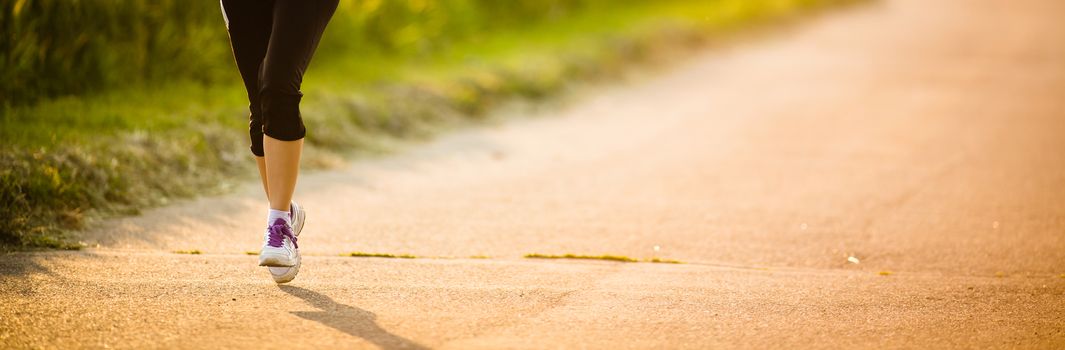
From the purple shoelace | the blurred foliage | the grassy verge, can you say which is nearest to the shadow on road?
the purple shoelace

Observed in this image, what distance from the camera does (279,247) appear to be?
3721 mm

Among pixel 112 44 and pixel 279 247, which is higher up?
pixel 112 44

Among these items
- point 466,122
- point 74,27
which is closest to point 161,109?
point 74,27

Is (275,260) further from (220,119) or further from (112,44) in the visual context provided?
(112,44)

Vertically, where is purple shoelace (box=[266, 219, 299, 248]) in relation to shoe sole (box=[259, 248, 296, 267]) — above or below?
above

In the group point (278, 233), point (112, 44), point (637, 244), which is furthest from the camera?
point (112, 44)

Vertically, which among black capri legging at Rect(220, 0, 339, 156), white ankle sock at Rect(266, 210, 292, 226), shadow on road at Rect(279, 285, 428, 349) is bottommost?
shadow on road at Rect(279, 285, 428, 349)

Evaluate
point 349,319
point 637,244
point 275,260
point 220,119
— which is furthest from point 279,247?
point 220,119

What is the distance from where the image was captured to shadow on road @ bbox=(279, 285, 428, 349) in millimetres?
3145

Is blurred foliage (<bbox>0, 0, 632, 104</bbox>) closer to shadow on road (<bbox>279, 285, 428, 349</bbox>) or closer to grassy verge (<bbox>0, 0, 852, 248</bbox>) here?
grassy verge (<bbox>0, 0, 852, 248</bbox>)

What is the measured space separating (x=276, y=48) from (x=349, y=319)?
948 millimetres

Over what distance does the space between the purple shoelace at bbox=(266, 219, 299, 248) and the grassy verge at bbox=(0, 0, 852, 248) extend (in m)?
1.03

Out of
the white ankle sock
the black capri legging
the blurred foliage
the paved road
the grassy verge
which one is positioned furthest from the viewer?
the blurred foliage

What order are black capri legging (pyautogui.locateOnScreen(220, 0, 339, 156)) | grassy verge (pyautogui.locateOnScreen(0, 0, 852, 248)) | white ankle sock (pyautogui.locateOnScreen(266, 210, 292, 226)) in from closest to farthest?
black capri legging (pyautogui.locateOnScreen(220, 0, 339, 156))
white ankle sock (pyautogui.locateOnScreen(266, 210, 292, 226))
grassy verge (pyautogui.locateOnScreen(0, 0, 852, 248))
